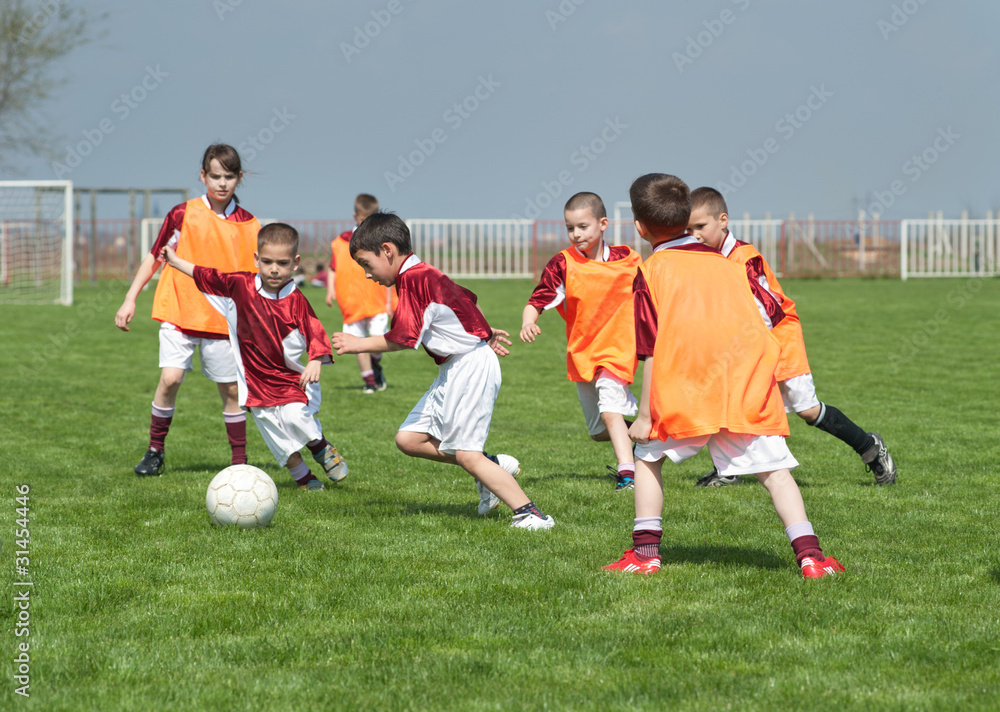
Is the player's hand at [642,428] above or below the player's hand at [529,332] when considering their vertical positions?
below

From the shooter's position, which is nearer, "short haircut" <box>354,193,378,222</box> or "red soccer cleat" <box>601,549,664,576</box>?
"red soccer cleat" <box>601,549,664,576</box>

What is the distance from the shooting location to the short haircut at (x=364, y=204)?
10797mm

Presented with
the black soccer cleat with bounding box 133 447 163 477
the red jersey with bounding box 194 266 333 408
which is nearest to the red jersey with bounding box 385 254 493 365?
the red jersey with bounding box 194 266 333 408

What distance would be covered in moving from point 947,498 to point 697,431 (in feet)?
8.04

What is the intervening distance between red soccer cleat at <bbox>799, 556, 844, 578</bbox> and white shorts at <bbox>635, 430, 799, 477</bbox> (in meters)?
0.38

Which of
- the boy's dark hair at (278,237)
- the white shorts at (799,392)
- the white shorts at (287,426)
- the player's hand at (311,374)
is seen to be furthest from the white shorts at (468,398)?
the white shorts at (799,392)

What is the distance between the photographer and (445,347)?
200 inches

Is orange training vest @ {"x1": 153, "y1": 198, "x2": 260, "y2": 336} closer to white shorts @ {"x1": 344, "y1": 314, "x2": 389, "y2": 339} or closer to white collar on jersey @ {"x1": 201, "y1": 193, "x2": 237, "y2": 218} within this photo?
white collar on jersey @ {"x1": 201, "y1": 193, "x2": 237, "y2": 218}

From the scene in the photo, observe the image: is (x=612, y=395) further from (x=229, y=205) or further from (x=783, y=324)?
(x=229, y=205)

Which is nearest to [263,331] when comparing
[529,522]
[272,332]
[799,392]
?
[272,332]

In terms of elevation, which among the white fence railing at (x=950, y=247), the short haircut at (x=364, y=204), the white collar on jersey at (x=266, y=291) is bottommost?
the white collar on jersey at (x=266, y=291)

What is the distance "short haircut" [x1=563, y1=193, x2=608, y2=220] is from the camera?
6.21 meters

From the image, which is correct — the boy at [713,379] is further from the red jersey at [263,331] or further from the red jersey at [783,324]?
the red jersey at [263,331]

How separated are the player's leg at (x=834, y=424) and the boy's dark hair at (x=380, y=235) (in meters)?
2.37
